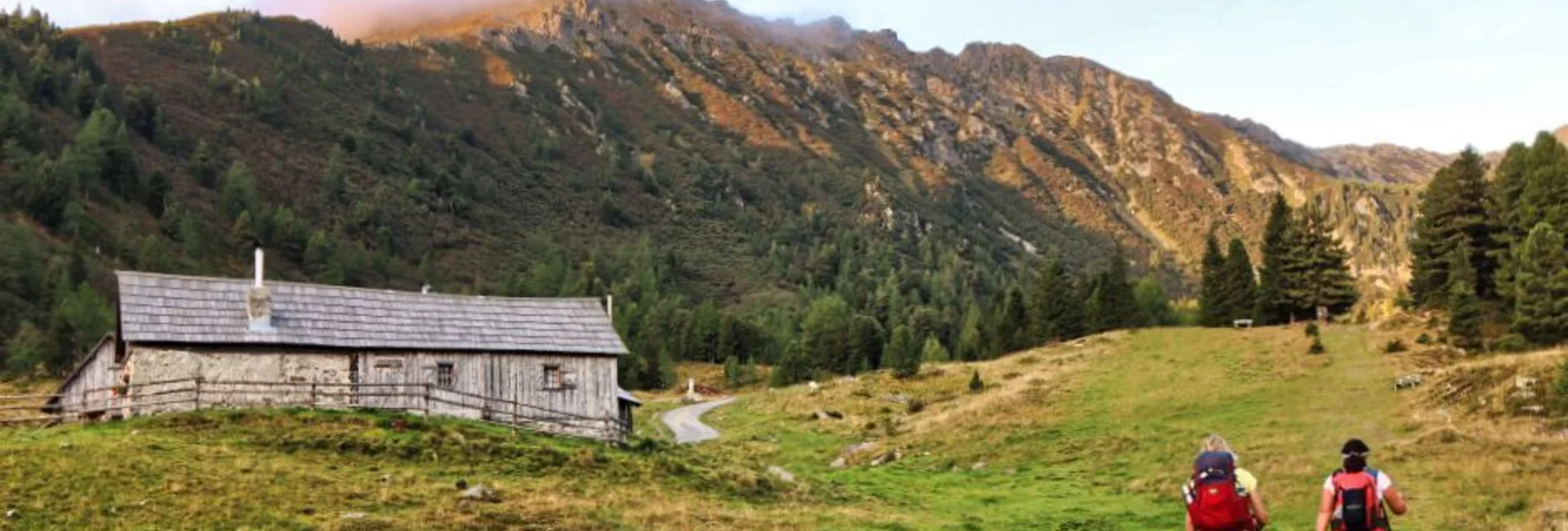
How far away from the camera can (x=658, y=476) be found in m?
34.0

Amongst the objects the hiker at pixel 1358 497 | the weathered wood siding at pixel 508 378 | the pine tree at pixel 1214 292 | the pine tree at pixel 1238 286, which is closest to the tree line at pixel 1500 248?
the pine tree at pixel 1238 286

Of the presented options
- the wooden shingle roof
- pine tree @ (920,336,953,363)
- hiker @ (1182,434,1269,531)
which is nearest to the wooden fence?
the wooden shingle roof

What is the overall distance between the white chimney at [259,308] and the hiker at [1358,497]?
36.2 m

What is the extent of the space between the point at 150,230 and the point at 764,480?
14822 cm

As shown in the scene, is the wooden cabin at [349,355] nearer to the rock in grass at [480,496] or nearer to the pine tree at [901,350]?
the rock in grass at [480,496]

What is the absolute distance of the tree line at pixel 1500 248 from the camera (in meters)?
57.8

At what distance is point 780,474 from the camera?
41.6 m

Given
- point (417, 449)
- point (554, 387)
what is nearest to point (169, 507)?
point (417, 449)

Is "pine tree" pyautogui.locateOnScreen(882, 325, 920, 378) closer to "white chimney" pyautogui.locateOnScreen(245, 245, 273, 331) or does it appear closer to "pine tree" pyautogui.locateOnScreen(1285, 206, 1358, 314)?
"pine tree" pyautogui.locateOnScreen(1285, 206, 1358, 314)

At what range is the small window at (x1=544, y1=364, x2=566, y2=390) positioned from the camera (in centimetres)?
4472

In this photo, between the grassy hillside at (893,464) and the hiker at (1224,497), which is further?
the grassy hillside at (893,464)

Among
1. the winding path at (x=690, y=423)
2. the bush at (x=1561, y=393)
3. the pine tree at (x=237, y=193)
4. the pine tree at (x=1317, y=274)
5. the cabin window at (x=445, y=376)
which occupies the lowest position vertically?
the winding path at (x=690, y=423)

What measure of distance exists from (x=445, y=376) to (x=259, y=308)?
7099mm

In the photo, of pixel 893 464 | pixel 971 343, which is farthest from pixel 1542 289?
pixel 971 343
